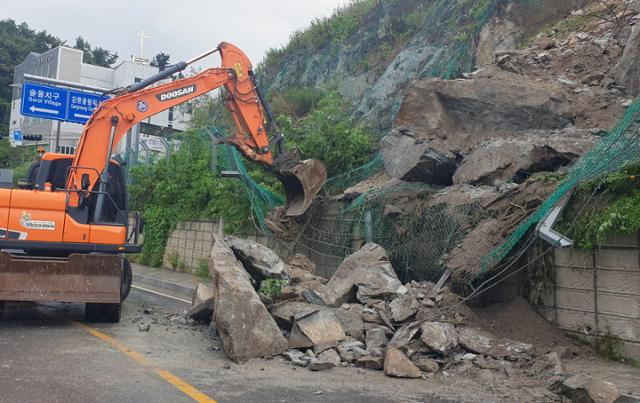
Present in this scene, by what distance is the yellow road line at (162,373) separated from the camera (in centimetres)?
543

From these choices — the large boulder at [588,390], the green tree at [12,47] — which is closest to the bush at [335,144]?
the large boulder at [588,390]

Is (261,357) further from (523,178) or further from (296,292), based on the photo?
(523,178)

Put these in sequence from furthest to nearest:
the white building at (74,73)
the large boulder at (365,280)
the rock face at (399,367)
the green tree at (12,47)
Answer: the green tree at (12,47) → the white building at (74,73) → the large boulder at (365,280) → the rock face at (399,367)

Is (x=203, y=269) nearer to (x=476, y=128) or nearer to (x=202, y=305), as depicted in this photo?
(x=202, y=305)

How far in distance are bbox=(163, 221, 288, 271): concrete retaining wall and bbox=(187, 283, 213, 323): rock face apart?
5867mm

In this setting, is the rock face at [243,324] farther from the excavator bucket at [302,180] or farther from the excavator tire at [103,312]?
the excavator bucket at [302,180]

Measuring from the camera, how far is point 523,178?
9.92 metres

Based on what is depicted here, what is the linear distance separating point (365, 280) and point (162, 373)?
373cm

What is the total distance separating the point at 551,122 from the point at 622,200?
162 inches

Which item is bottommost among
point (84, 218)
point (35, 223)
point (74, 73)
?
point (35, 223)

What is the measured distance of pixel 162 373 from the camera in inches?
246

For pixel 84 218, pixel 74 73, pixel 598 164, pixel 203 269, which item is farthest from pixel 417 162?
pixel 74 73

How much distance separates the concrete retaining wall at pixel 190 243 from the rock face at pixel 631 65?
30.4 feet

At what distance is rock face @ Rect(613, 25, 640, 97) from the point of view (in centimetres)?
1084
